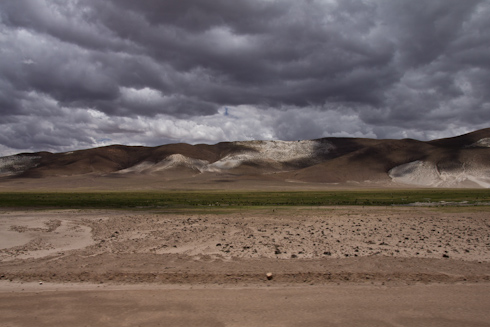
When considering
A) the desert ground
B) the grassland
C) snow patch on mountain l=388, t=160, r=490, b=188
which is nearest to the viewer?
the desert ground

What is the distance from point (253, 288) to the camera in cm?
1050

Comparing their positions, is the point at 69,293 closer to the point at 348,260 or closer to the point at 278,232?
the point at 348,260

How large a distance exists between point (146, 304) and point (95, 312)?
1155mm

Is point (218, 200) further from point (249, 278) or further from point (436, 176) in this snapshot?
point (436, 176)

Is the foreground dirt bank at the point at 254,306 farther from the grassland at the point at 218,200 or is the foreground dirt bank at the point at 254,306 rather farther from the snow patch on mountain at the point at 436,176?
the snow patch on mountain at the point at 436,176

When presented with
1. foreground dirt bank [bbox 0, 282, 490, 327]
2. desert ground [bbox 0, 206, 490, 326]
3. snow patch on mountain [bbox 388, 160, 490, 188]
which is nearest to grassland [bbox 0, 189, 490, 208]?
desert ground [bbox 0, 206, 490, 326]

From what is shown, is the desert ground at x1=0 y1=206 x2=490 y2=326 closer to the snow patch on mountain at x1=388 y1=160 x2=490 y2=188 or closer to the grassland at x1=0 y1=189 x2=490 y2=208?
the grassland at x1=0 y1=189 x2=490 y2=208

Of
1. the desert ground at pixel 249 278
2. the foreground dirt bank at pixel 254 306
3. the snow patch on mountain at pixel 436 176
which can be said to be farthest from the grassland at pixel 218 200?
the snow patch on mountain at pixel 436 176

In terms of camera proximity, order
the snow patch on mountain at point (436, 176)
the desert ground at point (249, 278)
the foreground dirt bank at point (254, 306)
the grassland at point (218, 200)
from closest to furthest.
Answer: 1. the foreground dirt bank at point (254, 306)
2. the desert ground at point (249, 278)
3. the grassland at point (218, 200)
4. the snow patch on mountain at point (436, 176)

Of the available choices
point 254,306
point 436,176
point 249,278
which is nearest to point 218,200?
point 249,278

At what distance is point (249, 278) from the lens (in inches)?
452

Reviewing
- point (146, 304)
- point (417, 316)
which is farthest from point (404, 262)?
point (146, 304)

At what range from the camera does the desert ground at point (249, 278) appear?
8633 mm

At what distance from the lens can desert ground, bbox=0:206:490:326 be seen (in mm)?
8633
